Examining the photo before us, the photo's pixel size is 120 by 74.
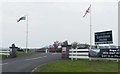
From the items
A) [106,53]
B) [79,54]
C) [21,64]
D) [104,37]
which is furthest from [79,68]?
[79,54]

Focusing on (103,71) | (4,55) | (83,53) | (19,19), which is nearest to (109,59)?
(83,53)

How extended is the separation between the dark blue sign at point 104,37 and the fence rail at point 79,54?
5.70ft

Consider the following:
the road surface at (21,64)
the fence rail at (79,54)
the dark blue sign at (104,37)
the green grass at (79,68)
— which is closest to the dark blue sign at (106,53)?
the fence rail at (79,54)

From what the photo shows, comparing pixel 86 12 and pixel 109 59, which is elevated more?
pixel 86 12

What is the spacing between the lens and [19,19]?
62.2 metres

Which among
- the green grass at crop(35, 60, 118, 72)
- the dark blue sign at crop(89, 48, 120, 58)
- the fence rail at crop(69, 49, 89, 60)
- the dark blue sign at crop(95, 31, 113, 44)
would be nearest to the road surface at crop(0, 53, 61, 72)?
the green grass at crop(35, 60, 118, 72)

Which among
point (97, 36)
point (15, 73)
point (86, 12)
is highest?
point (86, 12)

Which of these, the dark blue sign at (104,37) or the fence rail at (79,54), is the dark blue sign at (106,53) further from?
the dark blue sign at (104,37)

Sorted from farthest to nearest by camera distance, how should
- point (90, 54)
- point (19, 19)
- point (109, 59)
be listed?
point (19, 19)
point (90, 54)
point (109, 59)

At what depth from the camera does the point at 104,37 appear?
3167cm

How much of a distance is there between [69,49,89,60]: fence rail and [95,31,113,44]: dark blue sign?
174 cm

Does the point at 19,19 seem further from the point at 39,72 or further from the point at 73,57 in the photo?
the point at 39,72

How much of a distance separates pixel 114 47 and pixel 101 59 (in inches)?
62.5

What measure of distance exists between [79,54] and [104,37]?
2.89 m
